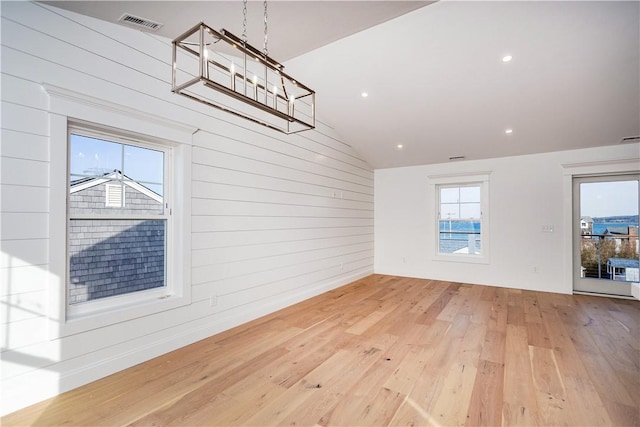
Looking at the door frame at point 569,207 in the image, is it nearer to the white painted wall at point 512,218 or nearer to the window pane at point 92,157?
the white painted wall at point 512,218

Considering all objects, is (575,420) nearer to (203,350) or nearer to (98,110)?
(203,350)

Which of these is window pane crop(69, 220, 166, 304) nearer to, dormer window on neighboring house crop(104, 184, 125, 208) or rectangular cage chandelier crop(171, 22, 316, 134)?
dormer window on neighboring house crop(104, 184, 125, 208)

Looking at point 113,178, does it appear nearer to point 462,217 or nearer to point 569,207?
point 462,217

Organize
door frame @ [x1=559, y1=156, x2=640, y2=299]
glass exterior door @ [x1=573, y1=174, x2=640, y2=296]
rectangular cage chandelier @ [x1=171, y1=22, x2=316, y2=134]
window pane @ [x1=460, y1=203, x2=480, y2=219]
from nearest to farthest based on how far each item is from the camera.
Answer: rectangular cage chandelier @ [x1=171, y1=22, x2=316, y2=134]
glass exterior door @ [x1=573, y1=174, x2=640, y2=296]
door frame @ [x1=559, y1=156, x2=640, y2=299]
window pane @ [x1=460, y1=203, x2=480, y2=219]

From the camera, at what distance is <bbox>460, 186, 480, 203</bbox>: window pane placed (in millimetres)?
5945

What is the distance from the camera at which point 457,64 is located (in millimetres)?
3486

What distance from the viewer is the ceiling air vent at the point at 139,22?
2.29m

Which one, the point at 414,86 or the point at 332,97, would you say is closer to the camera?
the point at 414,86

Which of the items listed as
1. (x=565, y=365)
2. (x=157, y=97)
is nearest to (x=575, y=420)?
(x=565, y=365)

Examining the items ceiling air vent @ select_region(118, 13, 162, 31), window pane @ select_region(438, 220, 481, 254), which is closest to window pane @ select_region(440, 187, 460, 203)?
window pane @ select_region(438, 220, 481, 254)

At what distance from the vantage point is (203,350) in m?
2.83

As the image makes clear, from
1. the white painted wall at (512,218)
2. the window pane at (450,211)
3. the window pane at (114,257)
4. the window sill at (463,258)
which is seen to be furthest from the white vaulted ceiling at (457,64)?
the window sill at (463,258)

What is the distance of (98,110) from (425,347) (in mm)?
3528

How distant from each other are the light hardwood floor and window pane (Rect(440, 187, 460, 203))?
110 inches
